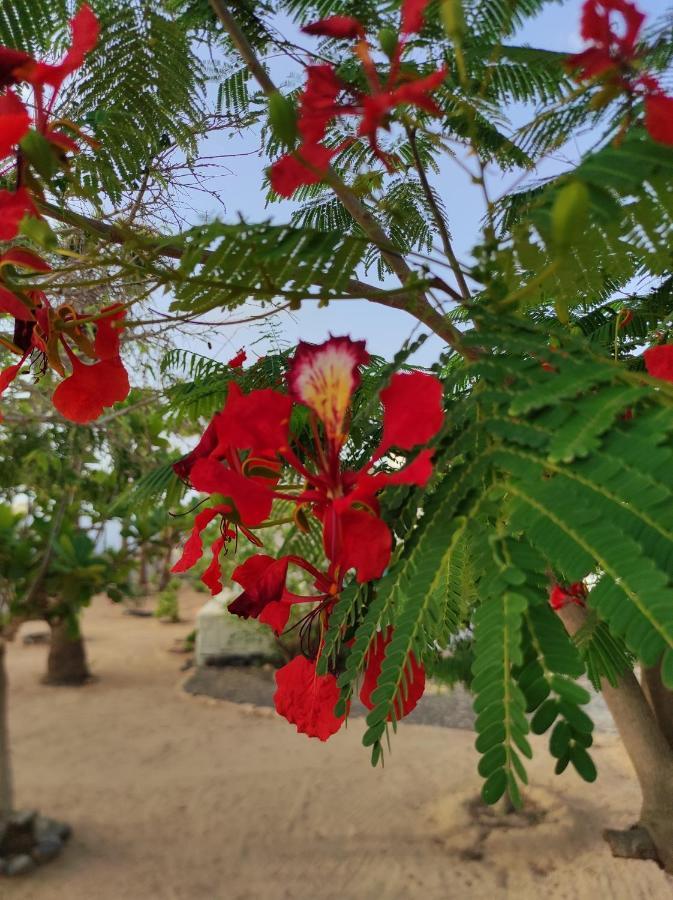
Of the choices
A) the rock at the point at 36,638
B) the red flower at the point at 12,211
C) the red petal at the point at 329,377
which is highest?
the red flower at the point at 12,211

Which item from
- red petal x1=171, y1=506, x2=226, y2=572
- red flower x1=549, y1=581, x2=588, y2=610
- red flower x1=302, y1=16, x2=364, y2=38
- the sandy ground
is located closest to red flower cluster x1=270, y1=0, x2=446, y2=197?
red flower x1=302, y1=16, x2=364, y2=38

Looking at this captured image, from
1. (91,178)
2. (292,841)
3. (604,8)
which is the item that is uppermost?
(91,178)

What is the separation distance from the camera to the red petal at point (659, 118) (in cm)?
42

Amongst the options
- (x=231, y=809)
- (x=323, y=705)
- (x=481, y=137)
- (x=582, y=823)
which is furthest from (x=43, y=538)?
(x=323, y=705)

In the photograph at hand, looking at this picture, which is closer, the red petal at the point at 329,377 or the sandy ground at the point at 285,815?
the red petal at the point at 329,377

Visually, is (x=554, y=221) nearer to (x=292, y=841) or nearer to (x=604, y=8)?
(x=604, y=8)

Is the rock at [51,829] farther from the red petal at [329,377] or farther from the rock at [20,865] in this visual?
the red petal at [329,377]

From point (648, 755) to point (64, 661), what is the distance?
19.2 feet

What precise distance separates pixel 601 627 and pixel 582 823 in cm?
308

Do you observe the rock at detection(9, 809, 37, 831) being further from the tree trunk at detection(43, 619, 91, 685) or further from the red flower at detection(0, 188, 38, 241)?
the red flower at detection(0, 188, 38, 241)

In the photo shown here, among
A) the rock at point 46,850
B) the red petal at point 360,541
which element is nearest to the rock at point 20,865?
the rock at point 46,850

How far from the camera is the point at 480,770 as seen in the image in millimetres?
314

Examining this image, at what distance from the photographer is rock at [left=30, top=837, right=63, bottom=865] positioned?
3.63 metres

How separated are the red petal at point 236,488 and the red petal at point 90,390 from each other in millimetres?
232
